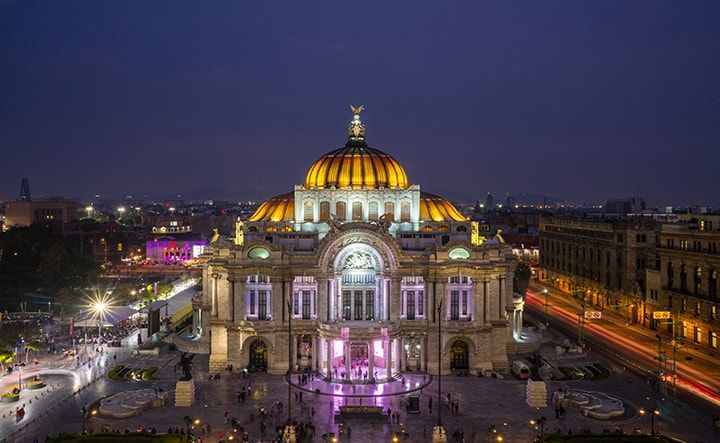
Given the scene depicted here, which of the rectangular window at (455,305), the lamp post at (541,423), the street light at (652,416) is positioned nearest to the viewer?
the street light at (652,416)

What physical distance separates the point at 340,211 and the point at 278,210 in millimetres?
9317

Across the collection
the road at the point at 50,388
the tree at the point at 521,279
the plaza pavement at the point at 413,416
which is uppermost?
the tree at the point at 521,279

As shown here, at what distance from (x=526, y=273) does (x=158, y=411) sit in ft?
211

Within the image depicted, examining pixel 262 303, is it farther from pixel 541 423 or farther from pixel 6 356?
pixel 541 423

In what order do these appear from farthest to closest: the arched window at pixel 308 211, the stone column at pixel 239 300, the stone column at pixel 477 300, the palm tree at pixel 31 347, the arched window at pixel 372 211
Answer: the arched window at pixel 308 211 < the arched window at pixel 372 211 < the palm tree at pixel 31 347 < the stone column at pixel 239 300 < the stone column at pixel 477 300

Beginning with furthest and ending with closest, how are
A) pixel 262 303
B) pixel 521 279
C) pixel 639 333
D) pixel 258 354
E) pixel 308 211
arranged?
1. pixel 521 279
2. pixel 639 333
3. pixel 308 211
4. pixel 258 354
5. pixel 262 303

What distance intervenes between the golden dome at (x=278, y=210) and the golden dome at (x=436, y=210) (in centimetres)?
1617

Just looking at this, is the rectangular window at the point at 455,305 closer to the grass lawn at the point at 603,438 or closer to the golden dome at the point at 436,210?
the golden dome at the point at 436,210

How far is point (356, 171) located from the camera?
75.1 meters

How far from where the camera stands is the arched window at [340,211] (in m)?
73.0

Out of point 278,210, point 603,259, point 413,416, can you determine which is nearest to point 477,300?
point 413,416

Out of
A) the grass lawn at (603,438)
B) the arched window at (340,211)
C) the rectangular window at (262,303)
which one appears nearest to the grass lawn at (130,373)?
the rectangular window at (262,303)

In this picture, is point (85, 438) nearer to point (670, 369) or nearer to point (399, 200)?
point (399, 200)


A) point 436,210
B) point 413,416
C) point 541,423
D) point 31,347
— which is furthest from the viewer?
point 436,210
